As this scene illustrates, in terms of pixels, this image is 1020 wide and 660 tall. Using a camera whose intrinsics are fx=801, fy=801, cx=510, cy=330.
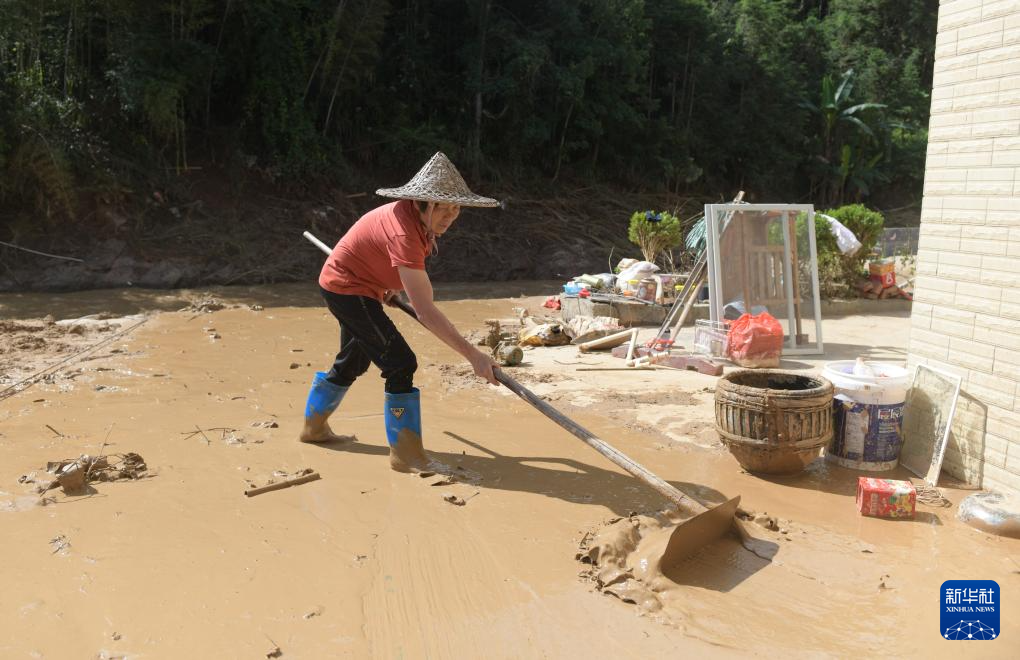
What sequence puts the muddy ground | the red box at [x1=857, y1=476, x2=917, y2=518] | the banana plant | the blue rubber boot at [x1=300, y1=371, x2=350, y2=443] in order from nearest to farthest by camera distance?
the muddy ground, the red box at [x1=857, y1=476, x2=917, y2=518], the blue rubber boot at [x1=300, y1=371, x2=350, y2=443], the banana plant

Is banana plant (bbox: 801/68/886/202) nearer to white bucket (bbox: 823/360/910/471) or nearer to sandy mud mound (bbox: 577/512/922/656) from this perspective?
white bucket (bbox: 823/360/910/471)

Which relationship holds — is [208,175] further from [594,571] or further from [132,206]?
[594,571]

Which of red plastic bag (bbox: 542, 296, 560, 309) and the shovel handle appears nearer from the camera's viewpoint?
the shovel handle

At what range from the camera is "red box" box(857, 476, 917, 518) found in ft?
12.7

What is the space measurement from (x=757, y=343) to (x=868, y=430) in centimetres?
271

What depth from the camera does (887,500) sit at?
3881mm

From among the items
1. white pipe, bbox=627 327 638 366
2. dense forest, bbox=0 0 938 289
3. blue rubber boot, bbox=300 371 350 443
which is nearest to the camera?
blue rubber boot, bbox=300 371 350 443

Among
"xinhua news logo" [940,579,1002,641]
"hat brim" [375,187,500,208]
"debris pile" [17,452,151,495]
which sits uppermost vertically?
"hat brim" [375,187,500,208]

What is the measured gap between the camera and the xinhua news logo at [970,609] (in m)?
2.89

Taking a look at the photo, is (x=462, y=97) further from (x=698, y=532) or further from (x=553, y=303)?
(x=698, y=532)

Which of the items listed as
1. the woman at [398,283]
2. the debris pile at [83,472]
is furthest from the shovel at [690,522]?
the debris pile at [83,472]

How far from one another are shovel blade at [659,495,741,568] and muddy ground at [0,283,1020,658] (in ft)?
0.18

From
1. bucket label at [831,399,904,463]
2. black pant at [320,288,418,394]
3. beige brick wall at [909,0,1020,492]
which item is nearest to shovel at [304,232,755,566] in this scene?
black pant at [320,288,418,394]

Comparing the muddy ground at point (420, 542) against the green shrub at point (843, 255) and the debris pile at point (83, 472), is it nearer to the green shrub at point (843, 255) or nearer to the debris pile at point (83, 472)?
the debris pile at point (83, 472)
